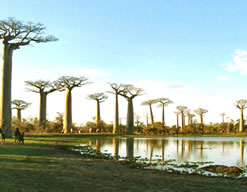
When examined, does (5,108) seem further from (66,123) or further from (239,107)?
(239,107)

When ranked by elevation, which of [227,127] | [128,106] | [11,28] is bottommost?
[227,127]

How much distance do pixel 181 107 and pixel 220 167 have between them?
55396 millimetres

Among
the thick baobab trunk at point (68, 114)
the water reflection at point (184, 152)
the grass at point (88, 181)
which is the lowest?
the water reflection at point (184, 152)

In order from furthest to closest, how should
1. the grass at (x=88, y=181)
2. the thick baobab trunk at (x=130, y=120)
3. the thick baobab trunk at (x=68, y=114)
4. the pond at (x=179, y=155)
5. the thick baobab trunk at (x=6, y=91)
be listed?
the thick baobab trunk at (x=130, y=120), the thick baobab trunk at (x=68, y=114), the thick baobab trunk at (x=6, y=91), the pond at (x=179, y=155), the grass at (x=88, y=181)

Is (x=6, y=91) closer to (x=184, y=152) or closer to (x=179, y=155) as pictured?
(x=184, y=152)

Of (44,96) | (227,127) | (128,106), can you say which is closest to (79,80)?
(44,96)

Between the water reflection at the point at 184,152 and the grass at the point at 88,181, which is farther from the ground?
the grass at the point at 88,181

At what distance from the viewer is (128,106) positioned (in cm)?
5059

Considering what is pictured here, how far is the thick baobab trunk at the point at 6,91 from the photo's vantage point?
24.4 metres

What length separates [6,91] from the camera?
2484 cm

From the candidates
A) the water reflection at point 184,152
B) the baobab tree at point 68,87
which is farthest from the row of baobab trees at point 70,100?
the water reflection at point 184,152

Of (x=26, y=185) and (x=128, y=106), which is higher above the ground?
(x=128, y=106)

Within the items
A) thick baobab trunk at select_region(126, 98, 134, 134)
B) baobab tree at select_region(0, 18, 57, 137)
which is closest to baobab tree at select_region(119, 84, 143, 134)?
thick baobab trunk at select_region(126, 98, 134, 134)

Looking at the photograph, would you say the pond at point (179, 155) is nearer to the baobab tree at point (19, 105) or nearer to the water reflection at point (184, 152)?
the water reflection at point (184, 152)
